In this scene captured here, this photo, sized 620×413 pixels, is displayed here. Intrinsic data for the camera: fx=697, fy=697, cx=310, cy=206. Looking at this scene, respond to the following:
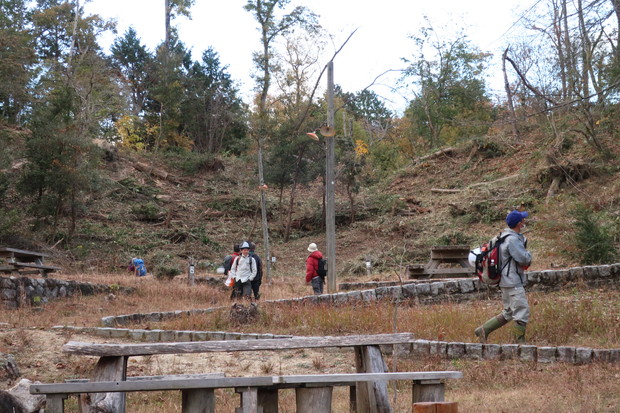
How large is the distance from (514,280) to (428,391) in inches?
171

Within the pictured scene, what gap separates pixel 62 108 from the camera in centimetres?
3183

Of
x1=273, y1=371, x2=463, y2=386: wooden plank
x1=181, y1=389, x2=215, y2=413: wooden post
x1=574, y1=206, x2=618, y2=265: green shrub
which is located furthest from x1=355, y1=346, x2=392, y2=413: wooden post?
x1=574, y1=206, x2=618, y2=265: green shrub

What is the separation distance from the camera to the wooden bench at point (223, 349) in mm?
5363

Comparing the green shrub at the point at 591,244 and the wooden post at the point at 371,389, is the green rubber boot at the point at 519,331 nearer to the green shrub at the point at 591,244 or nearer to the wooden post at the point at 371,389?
the wooden post at the point at 371,389

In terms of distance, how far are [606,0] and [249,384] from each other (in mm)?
6023

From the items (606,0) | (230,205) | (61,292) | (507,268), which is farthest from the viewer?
(230,205)

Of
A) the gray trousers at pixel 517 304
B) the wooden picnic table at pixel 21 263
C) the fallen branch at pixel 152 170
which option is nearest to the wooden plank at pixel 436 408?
the gray trousers at pixel 517 304

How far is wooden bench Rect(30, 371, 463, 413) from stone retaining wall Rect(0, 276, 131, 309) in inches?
491

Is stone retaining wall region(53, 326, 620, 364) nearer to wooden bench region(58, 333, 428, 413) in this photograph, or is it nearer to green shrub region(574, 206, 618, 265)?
wooden bench region(58, 333, 428, 413)

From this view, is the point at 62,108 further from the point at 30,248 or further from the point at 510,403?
the point at 510,403

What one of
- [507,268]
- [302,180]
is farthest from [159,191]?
[507,268]

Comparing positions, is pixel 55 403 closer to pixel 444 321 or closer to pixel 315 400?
pixel 315 400

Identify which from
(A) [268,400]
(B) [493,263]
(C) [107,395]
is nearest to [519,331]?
(B) [493,263]

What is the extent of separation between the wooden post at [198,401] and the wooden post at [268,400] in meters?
0.43
